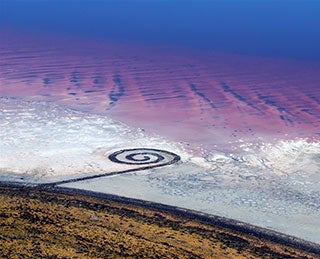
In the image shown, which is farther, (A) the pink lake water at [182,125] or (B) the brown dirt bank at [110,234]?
(A) the pink lake water at [182,125]

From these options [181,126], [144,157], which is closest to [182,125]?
[181,126]

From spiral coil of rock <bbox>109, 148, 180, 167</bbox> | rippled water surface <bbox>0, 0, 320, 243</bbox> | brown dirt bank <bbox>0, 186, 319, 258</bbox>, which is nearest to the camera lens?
brown dirt bank <bbox>0, 186, 319, 258</bbox>

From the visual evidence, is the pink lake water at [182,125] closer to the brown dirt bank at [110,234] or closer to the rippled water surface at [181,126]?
the rippled water surface at [181,126]

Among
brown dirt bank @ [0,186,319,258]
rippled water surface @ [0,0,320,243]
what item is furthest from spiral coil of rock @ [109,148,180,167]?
brown dirt bank @ [0,186,319,258]

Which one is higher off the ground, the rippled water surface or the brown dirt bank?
the rippled water surface

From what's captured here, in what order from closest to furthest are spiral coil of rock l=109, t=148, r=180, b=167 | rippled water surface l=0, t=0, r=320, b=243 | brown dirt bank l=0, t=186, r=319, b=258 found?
brown dirt bank l=0, t=186, r=319, b=258 < rippled water surface l=0, t=0, r=320, b=243 < spiral coil of rock l=109, t=148, r=180, b=167

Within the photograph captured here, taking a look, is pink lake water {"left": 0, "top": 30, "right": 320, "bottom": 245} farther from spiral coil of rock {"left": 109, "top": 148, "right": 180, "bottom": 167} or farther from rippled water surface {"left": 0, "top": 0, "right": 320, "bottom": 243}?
spiral coil of rock {"left": 109, "top": 148, "right": 180, "bottom": 167}

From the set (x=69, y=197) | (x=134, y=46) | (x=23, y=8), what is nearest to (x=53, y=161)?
(x=69, y=197)

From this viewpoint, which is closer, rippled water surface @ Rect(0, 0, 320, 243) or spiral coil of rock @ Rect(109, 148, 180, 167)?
rippled water surface @ Rect(0, 0, 320, 243)

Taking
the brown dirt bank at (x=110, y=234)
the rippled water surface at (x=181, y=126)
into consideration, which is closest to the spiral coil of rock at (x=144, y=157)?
the rippled water surface at (x=181, y=126)
